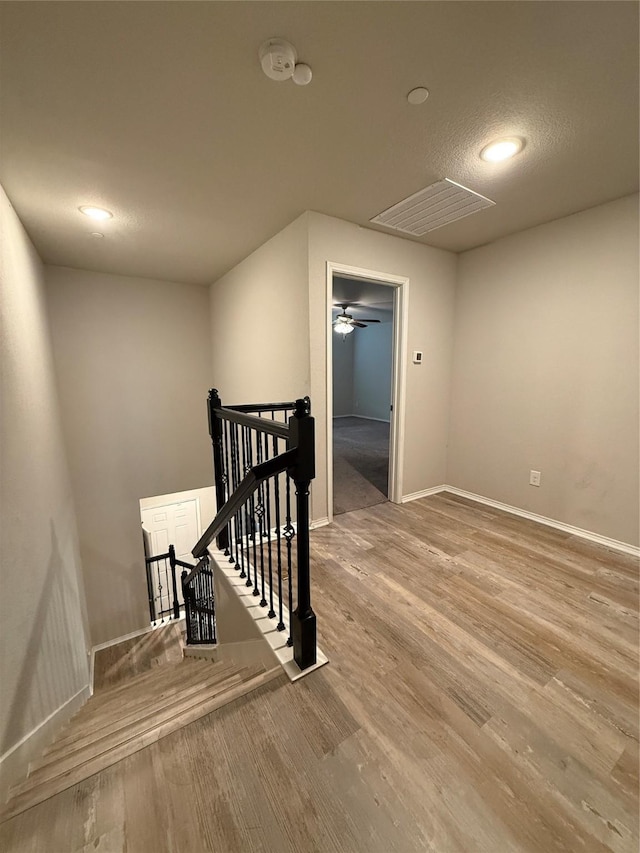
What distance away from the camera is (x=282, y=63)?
1.29 meters

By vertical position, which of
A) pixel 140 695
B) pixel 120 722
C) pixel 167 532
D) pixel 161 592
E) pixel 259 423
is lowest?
pixel 161 592

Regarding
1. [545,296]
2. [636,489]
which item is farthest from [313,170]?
[636,489]

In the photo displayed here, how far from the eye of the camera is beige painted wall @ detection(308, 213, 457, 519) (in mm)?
2562

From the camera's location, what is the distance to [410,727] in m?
1.17

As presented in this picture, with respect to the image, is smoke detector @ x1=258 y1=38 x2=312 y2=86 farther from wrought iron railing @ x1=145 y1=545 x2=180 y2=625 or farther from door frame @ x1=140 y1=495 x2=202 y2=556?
wrought iron railing @ x1=145 y1=545 x2=180 y2=625

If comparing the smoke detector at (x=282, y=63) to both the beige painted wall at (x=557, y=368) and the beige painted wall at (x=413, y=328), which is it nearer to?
the beige painted wall at (x=413, y=328)

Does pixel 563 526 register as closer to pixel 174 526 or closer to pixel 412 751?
pixel 412 751

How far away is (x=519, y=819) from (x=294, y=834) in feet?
2.07

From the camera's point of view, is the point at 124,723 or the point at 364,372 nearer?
the point at 124,723

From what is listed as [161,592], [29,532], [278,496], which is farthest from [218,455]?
[161,592]

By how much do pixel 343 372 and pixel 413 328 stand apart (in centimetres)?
627

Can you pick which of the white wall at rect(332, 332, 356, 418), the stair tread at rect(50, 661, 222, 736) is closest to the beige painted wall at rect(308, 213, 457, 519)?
the stair tread at rect(50, 661, 222, 736)

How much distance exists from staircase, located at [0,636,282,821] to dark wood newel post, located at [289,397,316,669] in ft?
0.49

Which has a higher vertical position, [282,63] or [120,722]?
[282,63]
